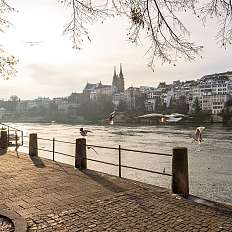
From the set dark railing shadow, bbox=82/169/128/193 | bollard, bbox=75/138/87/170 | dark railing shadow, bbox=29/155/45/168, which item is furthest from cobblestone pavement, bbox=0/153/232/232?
dark railing shadow, bbox=29/155/45/168

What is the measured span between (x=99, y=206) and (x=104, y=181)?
2399mm

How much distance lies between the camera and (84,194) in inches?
315

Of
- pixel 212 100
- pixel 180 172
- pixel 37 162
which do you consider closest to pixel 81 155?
pixel 37 162

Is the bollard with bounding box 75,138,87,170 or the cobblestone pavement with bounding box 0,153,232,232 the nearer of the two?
the cobblestone pavement with bounding box 0,153,232,232

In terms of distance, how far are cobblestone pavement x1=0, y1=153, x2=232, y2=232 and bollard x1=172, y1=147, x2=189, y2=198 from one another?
0.29 meters

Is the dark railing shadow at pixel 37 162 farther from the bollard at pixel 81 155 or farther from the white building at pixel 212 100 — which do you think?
the white building at pixel 212 100

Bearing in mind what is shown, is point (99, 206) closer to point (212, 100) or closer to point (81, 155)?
point (81, 155)

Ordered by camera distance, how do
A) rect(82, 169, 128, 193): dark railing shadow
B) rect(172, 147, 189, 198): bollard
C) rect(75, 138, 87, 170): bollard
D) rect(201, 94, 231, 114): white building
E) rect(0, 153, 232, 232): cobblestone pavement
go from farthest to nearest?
rect(201, 94, 231, 114): white building → rect(75, 138, 87, 170): bollard → rect(82, 169, 128, 193): dark railing shadow → rect(172, 147, 189, 198): bollard → rect(0, 153, 232, 232): cobblestone pavement

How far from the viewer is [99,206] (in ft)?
23.0

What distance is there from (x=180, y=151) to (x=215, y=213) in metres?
1.78

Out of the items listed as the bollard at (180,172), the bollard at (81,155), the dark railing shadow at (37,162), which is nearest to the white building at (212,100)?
the dark railing shadow at (37,162)

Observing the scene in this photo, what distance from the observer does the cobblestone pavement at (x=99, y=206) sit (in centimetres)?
592

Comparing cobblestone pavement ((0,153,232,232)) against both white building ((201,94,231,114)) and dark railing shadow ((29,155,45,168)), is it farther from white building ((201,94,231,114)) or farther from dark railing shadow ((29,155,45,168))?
white building ((201,94,231,114))

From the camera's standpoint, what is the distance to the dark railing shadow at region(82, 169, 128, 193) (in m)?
8.48
